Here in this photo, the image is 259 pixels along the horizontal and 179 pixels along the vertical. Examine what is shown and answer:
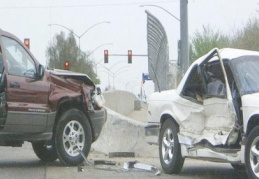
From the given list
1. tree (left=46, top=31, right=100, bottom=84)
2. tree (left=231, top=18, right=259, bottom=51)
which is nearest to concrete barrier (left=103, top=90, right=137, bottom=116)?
tree (left=231, top=18, right=259, bottom=51)

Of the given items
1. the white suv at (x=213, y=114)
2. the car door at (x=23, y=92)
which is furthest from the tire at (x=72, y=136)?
the white suv at (x=213, y=114)

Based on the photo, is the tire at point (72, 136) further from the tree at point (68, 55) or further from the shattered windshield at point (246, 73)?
the tree at point (68, 55)

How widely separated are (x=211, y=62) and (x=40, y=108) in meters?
2.99

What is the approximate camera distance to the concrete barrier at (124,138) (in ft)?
Answer: 50.5

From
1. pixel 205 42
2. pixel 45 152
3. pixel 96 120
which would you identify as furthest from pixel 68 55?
pixel 96 120

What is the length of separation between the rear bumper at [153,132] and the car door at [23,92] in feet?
5.55

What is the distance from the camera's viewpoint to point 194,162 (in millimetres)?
13984

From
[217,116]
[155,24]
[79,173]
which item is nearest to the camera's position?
[217,116]

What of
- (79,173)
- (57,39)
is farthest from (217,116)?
(57,39)

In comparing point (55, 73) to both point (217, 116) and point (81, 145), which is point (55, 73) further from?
point (217, 116)

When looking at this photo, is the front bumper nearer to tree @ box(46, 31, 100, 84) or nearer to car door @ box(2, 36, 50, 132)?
car door @ box(2, 36, 50, 132)

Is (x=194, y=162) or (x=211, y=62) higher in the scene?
(x=211, y=62)

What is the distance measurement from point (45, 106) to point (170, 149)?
7.38ft

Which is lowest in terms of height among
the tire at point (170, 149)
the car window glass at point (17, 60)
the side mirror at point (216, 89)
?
the tire at point (170, 149)
